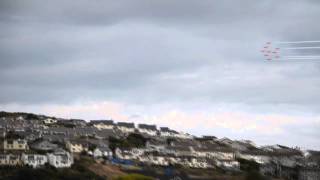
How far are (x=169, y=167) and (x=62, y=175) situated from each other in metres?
33.3

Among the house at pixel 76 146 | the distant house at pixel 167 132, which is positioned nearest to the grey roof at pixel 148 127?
the distant house at pixel 167 132

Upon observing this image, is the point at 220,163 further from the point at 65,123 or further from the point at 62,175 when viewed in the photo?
the point at 62,175

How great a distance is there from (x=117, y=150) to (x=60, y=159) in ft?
74.6

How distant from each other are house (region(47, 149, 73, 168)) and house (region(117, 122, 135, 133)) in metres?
60.7

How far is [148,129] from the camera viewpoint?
182m

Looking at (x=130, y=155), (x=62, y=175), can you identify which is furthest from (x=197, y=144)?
(x=62, y=175)

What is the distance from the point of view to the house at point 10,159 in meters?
99.0

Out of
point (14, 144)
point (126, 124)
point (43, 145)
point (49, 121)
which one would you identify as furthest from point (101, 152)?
point (126, 124)

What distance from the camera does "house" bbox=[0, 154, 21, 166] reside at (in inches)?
3899

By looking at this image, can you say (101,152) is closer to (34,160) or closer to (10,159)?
(34,160)

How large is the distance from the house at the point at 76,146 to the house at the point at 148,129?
170ft

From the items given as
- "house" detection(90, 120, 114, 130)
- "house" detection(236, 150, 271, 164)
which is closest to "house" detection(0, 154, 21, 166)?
"house" detection(236, 150, 271, 164)

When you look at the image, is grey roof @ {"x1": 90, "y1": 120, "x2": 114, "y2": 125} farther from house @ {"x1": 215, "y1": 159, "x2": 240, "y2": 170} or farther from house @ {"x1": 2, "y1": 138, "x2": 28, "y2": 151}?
house @ {"x1": 2, "y1": 138, "x2": 28, "y2": 151}

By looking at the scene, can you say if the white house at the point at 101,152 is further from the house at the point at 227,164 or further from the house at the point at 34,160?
the house at the point at 227,164
